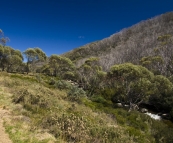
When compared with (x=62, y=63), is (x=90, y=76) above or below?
below

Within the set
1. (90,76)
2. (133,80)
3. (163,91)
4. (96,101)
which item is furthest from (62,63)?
(163,91)

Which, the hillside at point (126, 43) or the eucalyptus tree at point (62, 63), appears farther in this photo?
the hillside at point (126, 43)

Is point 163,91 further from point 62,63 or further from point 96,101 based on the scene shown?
point 62,63

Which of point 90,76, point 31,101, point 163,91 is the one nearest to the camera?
point 31,101

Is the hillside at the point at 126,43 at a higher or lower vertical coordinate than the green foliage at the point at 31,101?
higher

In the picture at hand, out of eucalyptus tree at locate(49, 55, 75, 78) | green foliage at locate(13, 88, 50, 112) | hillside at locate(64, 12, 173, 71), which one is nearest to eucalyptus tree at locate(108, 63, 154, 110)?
green foliage at locate(13, 88, 50, 112)

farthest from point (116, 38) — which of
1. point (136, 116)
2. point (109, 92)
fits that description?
point (136, 116)

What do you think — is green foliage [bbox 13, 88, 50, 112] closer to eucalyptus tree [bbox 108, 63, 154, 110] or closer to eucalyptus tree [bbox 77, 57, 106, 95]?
eucalyptus tree [bbox 108, 63, 154, 110]

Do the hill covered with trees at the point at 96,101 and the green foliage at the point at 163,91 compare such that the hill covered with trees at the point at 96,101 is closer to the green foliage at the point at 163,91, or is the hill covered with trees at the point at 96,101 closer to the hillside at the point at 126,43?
the green foliage at the point at 163,91

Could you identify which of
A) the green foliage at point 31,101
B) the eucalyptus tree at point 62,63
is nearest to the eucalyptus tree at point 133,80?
the green foliage at point 31,101

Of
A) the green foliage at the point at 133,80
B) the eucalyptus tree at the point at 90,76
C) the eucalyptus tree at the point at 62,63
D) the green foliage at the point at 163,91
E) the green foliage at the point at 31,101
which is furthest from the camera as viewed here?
the eucalyptus tree at the point at 62,63

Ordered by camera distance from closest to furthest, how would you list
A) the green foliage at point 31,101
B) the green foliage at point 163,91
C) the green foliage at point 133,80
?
1. the green foliage at point 31,101
2. the green foliage at point 133,80
3. the green foliage at point 163,91

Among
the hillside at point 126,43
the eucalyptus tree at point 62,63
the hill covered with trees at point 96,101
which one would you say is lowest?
the hill covered with trees at point 96,101

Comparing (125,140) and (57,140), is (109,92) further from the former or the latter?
(57,140)
